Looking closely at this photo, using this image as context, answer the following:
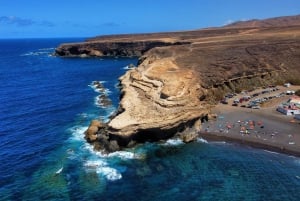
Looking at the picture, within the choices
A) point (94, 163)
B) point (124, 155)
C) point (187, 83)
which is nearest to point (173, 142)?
point (124, 155)

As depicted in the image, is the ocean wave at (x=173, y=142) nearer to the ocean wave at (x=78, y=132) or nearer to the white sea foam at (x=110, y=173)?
the white sea foam at (x=110, y=173)

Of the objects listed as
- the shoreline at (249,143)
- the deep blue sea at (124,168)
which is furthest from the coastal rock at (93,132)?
the shoreline at (249,143)

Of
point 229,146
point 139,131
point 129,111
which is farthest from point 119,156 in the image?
point 229,146

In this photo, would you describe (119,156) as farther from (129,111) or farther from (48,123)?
(48,123)

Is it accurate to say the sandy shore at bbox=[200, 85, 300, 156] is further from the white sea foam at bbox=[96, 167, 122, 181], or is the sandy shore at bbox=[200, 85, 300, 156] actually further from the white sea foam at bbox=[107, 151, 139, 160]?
the white sea foam at bbox=[96, 167, 122, 181]

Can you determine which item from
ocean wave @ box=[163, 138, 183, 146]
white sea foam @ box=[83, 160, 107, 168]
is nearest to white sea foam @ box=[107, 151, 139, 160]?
white sea foam @ box=[83, 160, 107, 168]

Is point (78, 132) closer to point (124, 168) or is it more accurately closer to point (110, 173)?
point (124, 168)
